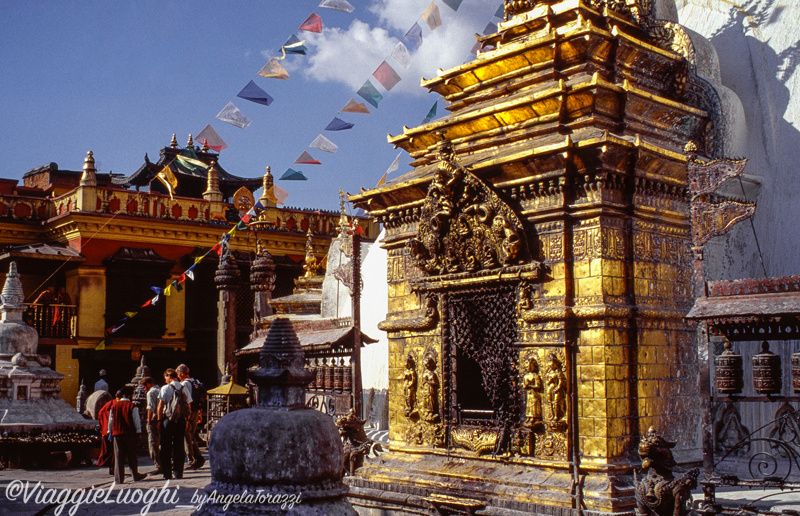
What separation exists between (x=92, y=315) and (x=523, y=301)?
22.4m

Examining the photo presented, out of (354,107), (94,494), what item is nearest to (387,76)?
(354,107)

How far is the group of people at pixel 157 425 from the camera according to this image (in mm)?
12359

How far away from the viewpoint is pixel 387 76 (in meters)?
12.5

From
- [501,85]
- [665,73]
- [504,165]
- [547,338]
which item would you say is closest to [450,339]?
[547,338]

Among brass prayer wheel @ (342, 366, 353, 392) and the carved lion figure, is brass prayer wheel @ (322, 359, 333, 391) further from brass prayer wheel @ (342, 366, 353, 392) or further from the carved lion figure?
the carved lion figure

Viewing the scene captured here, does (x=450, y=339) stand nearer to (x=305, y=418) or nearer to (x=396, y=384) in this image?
(x=396, y=384)

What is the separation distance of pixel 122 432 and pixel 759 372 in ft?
30.7

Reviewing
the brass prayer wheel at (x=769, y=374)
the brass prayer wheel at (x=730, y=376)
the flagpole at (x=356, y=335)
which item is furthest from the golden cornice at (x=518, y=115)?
the brass prayer wheel at (x=769, y=374)

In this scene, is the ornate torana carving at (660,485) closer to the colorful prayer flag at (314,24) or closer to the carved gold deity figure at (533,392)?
the carved gold deity figure at (533,392)

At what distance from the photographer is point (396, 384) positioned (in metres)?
9.75

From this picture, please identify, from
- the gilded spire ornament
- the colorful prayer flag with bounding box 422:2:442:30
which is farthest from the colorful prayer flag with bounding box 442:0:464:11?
the gilded spire ornament

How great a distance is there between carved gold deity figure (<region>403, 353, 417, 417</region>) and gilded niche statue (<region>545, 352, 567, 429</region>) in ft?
6.70

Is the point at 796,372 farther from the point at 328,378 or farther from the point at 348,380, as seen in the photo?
the point at 328,378

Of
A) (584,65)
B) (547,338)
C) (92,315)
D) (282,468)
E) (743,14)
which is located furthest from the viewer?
(92,315)
